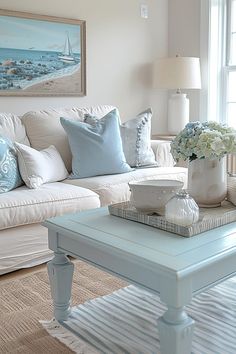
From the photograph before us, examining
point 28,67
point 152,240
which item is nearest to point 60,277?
point 152,240

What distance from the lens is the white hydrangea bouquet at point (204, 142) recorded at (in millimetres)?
1737

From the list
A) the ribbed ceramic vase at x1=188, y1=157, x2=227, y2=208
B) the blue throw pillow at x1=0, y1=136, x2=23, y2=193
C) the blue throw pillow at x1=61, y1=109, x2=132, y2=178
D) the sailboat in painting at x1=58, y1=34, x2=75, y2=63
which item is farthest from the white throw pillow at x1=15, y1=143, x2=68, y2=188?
the ribbed ceramic vase at x1=188, y1=157, x2=227, y2=208

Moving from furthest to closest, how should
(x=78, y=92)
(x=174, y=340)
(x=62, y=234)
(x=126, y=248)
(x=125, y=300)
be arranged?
(x=78, y=92)
(x=125, y=300)
(x=62, y=234)
(x=126, y=248)
(x=174, y=340)

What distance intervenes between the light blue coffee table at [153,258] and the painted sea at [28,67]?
1.94 meters

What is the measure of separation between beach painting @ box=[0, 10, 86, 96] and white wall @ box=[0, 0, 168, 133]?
3.0 inches

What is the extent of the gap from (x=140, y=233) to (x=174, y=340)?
44 centimetres

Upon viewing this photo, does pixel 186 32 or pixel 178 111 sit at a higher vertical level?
pixel 186 32

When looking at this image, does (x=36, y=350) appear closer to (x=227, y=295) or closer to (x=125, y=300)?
(x=125, y=300)

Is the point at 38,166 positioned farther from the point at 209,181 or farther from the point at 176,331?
the point at 176,331

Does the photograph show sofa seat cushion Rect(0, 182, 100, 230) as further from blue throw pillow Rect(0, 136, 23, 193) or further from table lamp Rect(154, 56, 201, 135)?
table lamp Rect(154, 56, 201, 135)

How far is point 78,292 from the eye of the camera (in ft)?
7.22

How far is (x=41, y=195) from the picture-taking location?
2.50 metres

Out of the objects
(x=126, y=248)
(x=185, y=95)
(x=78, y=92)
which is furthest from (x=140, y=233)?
(x=185, y=95)

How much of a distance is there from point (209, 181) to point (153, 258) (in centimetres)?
63
